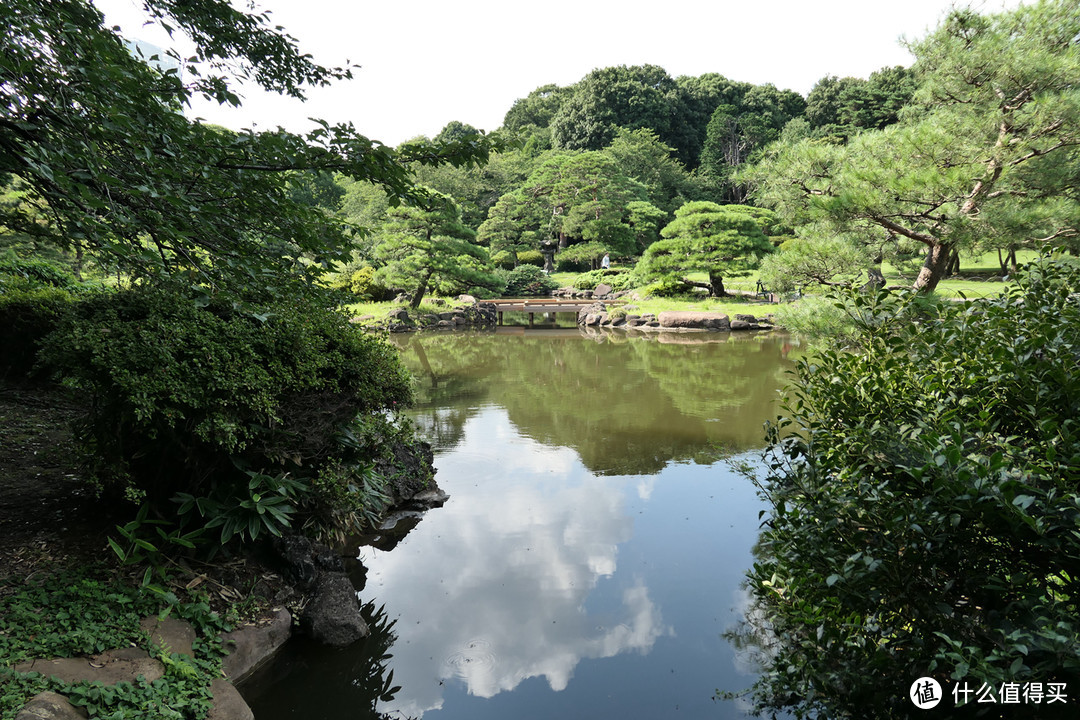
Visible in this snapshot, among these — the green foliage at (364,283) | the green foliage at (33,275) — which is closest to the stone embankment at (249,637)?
the green foliage at (33,275)

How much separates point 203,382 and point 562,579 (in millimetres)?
2387

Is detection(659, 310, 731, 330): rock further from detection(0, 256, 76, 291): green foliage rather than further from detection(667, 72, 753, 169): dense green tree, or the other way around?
detection(667, 72, 753, 169): dense green tree

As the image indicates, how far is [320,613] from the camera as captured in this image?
3.11 m

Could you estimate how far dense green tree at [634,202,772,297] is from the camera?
1886cm

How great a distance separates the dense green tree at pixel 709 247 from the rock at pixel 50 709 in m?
18.8

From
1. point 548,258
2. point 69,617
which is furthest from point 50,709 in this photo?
point 548,258

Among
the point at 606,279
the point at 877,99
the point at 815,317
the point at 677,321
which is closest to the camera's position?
the point at 815,317

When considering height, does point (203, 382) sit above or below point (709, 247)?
below

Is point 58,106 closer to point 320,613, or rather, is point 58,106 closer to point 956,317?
point 320,613

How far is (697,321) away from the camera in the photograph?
16.8m

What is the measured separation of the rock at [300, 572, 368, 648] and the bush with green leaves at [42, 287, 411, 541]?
46cm

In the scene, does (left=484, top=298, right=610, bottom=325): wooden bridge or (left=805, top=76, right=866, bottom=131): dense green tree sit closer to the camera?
(left=484, top=298, right=610, bottom=325): wooden bridge

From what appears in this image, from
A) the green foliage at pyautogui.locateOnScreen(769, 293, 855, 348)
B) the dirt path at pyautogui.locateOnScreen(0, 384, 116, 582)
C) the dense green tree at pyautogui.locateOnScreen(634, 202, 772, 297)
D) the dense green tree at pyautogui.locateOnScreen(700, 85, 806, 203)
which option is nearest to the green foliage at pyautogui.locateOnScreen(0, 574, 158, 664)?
the dirt path at pyautogui.locateOnScreen(0, 384, 116, 582)

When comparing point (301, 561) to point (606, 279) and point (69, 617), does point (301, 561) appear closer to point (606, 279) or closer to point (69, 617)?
point (69, 617)
